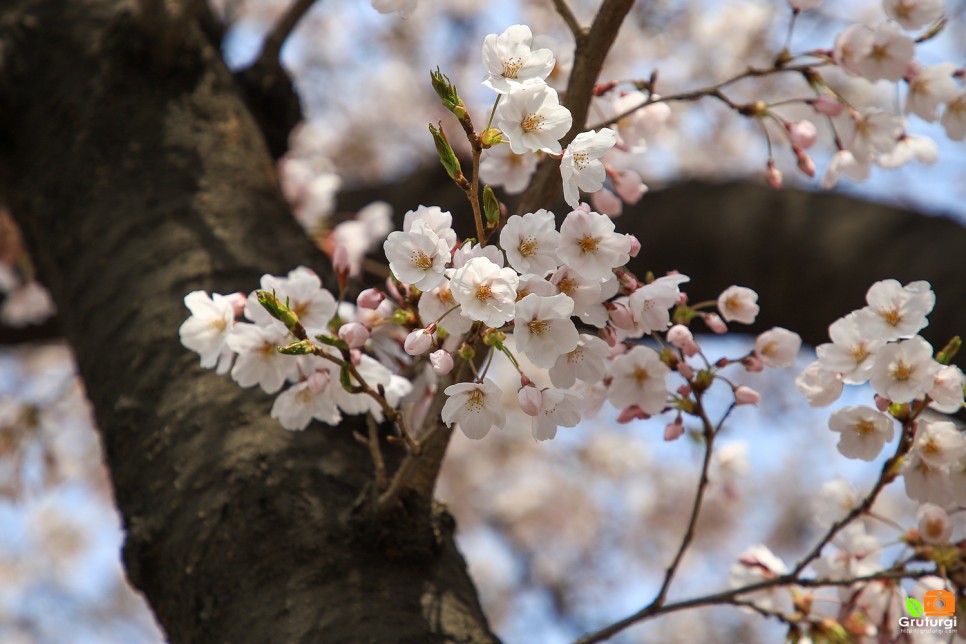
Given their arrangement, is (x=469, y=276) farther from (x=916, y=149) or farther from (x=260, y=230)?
(x=916, y=149)

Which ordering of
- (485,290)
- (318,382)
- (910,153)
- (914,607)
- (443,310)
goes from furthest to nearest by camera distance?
(910,153)
(914,607)
(318,382)
(443,310)
(485,290)

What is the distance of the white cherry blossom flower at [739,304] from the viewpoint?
1188mm

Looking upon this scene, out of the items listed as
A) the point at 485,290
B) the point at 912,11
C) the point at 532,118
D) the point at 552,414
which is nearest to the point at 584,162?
the point at 532,118

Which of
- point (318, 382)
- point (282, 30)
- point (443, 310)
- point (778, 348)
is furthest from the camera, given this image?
point (282, 30)

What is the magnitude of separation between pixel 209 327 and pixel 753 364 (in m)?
0.76

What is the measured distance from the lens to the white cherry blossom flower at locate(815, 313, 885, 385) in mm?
1049

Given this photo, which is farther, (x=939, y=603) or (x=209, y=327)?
(x=939, y=603)

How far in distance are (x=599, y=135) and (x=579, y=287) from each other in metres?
0.17

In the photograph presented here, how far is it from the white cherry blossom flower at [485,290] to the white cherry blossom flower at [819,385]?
468 mm

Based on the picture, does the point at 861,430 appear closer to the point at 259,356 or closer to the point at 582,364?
the point at 582,364

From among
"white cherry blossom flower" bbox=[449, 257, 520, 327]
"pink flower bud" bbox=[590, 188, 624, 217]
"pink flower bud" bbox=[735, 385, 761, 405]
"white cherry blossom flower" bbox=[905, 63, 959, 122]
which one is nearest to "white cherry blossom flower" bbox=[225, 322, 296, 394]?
"white cherry blossom flower" bbox=[449, 257, 520, 327]

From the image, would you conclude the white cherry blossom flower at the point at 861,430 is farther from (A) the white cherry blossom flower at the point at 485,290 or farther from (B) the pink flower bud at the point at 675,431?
(A) the white cherry blossom flower at the point at 485,290

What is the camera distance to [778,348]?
120 centimetres

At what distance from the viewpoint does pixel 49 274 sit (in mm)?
1789
